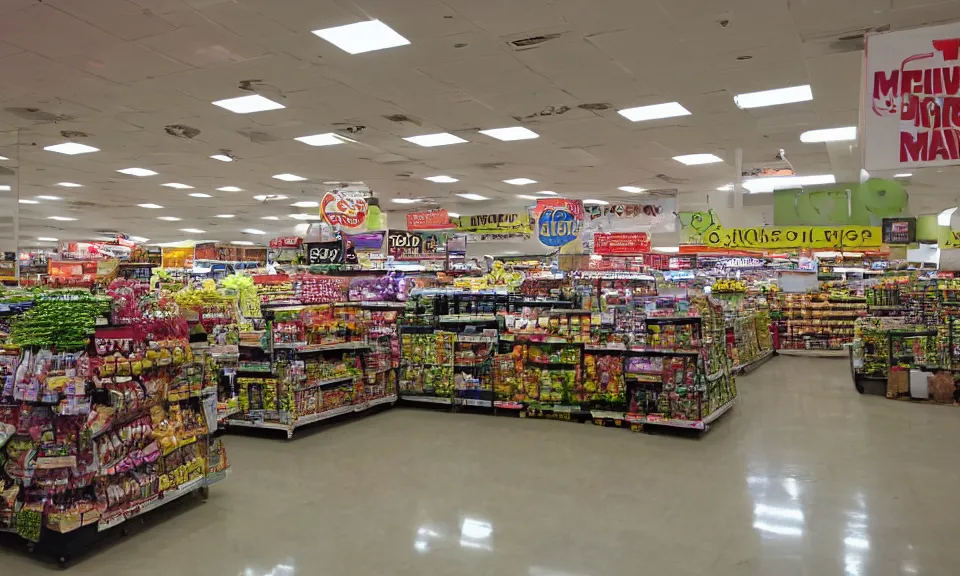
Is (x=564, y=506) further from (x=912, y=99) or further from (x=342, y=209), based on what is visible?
(x=342, y=209)

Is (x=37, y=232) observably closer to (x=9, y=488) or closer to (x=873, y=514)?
(x=9, y=488)

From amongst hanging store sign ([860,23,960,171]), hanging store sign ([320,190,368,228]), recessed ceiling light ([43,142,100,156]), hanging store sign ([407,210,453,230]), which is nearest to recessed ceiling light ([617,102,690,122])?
hanging store sign ([860,23,960,171])

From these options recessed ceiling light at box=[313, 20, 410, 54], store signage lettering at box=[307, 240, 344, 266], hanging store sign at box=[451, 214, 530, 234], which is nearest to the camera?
recessed ceiling light at box=[313, 20, 410, 54]

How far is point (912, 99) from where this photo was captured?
3699mm

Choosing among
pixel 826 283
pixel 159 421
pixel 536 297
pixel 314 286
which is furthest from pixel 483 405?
pixel 826 283

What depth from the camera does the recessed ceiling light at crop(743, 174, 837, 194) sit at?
1154 centimetres

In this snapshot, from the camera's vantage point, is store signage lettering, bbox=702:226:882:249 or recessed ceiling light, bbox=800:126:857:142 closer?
recessed ceiling light, bbox=800:126:857:142

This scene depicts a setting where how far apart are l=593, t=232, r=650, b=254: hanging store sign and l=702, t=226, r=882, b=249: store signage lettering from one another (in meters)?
1.41

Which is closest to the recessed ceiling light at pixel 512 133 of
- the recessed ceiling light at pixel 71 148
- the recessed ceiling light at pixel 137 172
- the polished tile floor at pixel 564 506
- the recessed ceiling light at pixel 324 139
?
the recessed ceiling light at pixel 324 139

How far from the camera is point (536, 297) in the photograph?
8719 millimetres

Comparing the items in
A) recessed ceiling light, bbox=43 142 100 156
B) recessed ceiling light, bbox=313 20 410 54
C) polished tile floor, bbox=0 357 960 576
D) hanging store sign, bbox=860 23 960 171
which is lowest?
polished tile floor, bbox=0 357 960 576

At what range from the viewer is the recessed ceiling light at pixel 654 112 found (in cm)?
739

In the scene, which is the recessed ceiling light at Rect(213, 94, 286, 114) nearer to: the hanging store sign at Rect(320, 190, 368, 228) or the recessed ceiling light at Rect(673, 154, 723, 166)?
the hanging store sign at Rect(320, 190, 368, 228)

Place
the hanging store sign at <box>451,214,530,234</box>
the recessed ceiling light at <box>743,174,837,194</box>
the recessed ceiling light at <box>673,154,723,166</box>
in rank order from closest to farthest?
the recessed ceiling light at <box>673,154,723,166</box>, the recessed ceiling light at <box>743,174,837,194</box>, the hanging store sign at <box>451,214,530,234</box>
